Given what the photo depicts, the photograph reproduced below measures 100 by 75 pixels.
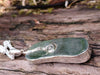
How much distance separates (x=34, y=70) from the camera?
0.90 m

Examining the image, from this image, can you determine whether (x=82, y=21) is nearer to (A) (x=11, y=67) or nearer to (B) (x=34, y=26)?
(B) (x=34, y=26)

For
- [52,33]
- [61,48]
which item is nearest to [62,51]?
[61,48]

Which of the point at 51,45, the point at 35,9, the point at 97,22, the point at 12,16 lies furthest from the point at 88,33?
the point at 12,16

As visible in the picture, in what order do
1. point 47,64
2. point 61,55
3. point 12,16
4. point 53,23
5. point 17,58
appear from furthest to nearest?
1. point 12,16
2. point 53,23
3. point 17,58
4. point 47,64
5. point 61,55

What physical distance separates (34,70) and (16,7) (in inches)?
36.4

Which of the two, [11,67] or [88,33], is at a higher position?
[88,33]

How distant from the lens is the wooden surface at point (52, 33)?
0.84 meters

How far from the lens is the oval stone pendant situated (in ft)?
2.44

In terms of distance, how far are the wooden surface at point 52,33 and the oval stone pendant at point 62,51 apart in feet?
0.21

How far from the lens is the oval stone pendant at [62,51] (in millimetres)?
744

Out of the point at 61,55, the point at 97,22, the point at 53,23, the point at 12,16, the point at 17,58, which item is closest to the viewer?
the point at 61,55

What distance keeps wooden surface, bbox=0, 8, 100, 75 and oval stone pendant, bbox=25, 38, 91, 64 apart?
0.06 metres

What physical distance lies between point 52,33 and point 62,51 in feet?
1.29

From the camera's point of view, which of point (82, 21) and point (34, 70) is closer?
point (34, 70)
